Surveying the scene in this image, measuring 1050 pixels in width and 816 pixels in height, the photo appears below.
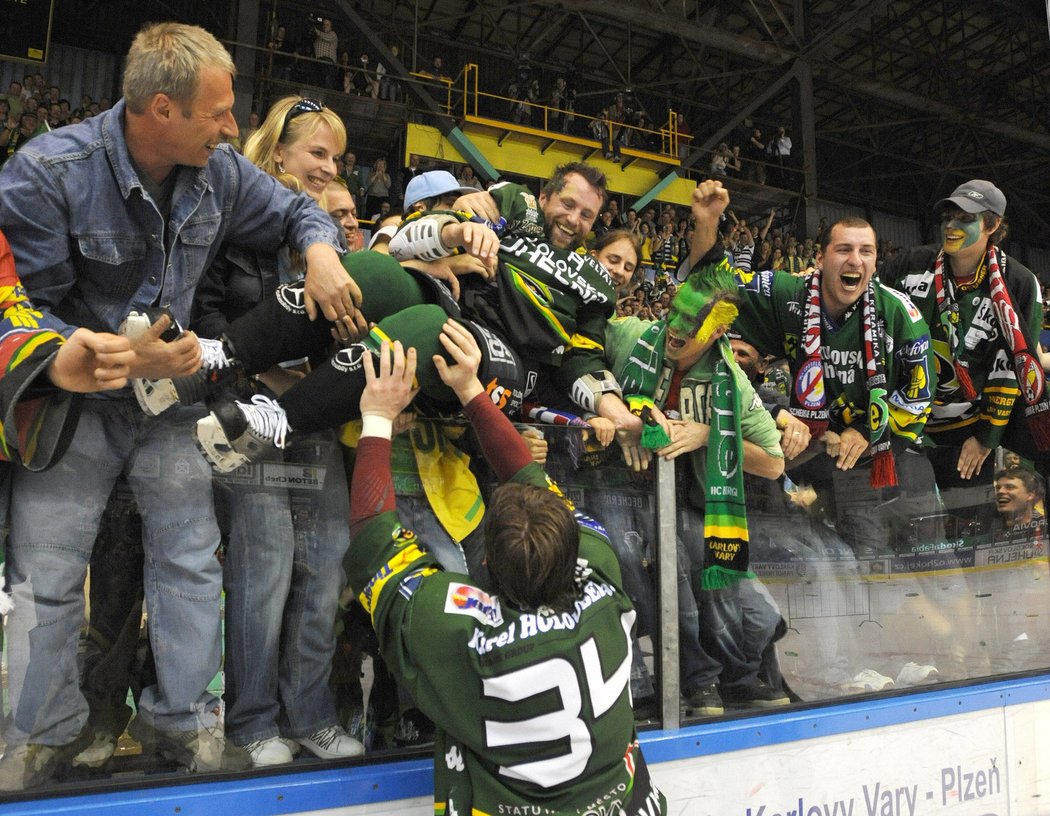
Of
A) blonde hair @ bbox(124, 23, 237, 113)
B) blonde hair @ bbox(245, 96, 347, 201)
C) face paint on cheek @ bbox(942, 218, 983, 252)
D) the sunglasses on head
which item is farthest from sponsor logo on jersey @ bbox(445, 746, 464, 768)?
face paint on cheek @ bbox(942, 218, 983, 252)

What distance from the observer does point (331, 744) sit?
1.91 m

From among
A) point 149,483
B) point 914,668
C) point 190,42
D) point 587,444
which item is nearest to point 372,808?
point 149,483

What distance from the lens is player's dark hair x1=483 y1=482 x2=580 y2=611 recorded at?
1633mm

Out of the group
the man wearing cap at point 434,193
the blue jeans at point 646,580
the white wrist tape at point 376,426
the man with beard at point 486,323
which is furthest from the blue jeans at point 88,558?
the man wearing cap at point 434,193

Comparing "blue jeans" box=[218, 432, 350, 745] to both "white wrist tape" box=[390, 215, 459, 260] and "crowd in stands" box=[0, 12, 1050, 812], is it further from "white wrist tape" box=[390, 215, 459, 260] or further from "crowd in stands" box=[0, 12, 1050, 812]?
"white wrist tape" box=[390, 215, 459, 260]

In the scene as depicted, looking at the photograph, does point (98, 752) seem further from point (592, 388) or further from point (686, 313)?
point (686, 313)

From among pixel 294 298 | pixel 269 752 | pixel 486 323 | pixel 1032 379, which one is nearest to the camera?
pixel 269 752

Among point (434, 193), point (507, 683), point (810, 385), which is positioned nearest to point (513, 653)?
point (507, 683)

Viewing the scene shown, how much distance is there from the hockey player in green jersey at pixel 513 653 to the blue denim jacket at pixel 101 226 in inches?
24.2

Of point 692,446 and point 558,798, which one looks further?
point 692,446

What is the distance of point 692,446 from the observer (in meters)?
2.48

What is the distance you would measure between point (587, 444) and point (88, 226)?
133 cm

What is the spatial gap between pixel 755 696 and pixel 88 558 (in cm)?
190

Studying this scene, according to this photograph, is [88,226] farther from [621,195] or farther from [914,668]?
[621,195]
